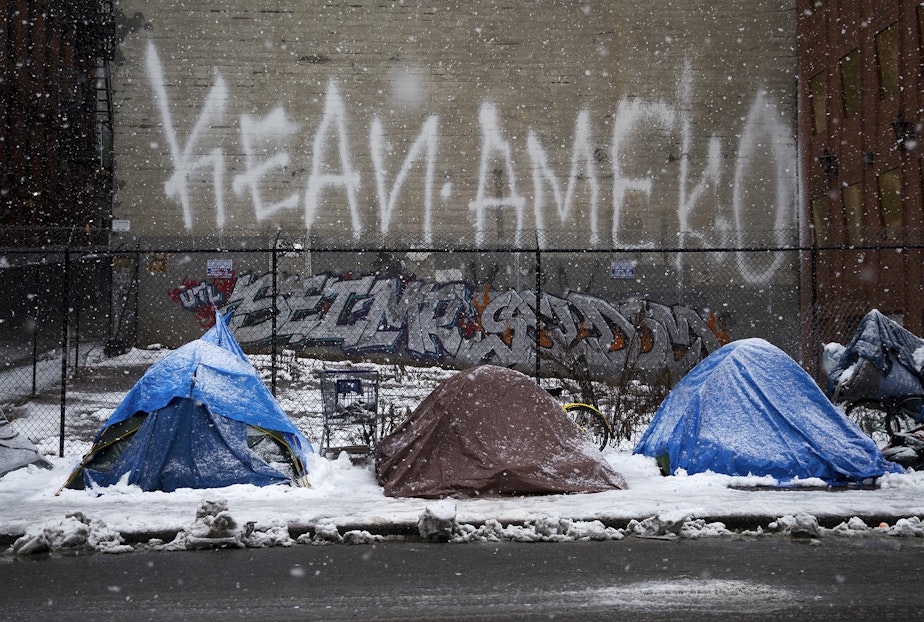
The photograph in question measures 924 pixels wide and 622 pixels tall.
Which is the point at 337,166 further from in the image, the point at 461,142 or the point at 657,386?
the point at 657,386

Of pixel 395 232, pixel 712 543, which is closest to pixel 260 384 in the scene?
pixel 712 543

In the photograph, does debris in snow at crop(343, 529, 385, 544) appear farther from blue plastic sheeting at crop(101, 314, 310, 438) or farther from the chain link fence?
the chain link fence

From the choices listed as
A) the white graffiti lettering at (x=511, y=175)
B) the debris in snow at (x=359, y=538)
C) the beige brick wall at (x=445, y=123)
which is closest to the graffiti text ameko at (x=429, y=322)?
the beige brick wall at (x=445, y=123)

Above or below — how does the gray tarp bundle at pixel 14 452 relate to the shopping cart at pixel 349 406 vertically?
below

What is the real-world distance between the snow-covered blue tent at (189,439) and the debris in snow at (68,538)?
54.3 inches

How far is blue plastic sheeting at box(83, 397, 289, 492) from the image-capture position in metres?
7.83

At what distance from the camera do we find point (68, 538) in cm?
622

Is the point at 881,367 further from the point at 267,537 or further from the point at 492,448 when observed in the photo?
the point at 267,537

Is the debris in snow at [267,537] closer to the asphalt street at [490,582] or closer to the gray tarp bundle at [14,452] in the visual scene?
the asphalt street at [490,582]

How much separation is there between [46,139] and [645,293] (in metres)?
16.4

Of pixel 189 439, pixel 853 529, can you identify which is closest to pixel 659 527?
pixel 853 529

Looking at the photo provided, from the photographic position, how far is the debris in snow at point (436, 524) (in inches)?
254

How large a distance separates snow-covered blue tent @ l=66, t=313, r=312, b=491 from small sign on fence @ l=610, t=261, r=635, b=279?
1526 centimetres

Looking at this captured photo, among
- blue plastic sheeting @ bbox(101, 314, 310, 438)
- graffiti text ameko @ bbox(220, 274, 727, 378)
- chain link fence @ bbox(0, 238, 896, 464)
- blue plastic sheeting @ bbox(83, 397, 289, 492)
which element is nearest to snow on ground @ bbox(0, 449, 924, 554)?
blue plastic sheeting @ bbox(83, 397, 289, 492)
